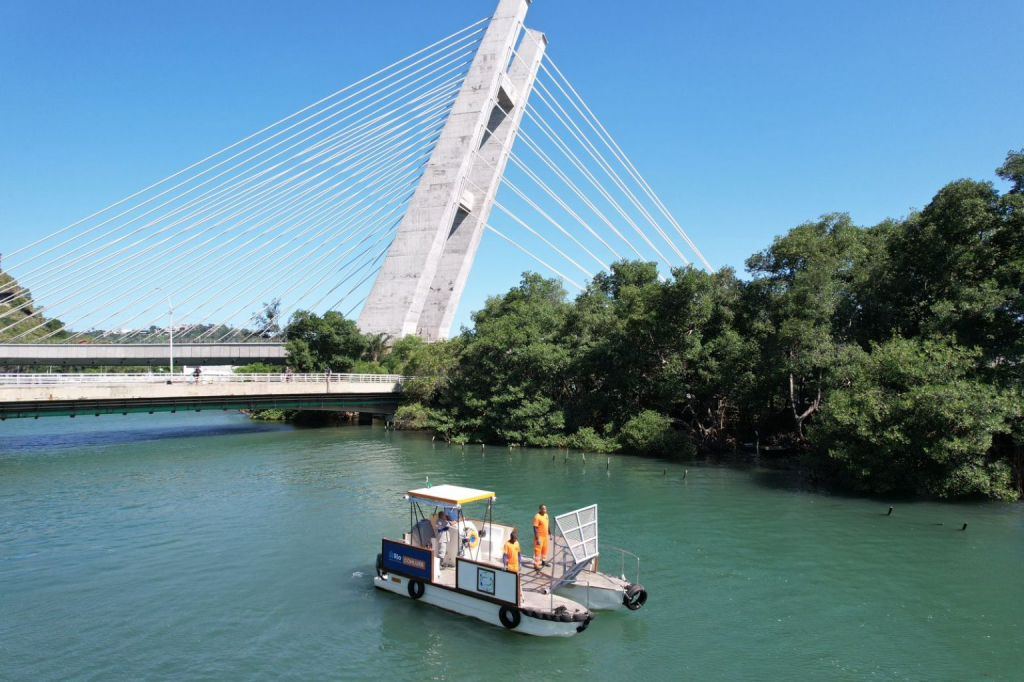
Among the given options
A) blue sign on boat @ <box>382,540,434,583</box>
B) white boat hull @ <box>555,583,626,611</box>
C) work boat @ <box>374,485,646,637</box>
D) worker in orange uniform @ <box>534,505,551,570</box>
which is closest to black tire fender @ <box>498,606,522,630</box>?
work boat @ <box>374,485,646,637</box>

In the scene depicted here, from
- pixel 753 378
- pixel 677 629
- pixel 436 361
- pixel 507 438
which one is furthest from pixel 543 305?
pixel 677 629

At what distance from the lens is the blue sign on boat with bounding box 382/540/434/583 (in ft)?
44.9

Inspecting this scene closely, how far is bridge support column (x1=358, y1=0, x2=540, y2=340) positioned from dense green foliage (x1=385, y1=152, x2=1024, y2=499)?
20.7 ft

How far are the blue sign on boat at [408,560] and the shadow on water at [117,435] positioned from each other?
109 feet

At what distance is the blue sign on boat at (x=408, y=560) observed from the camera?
1368cm

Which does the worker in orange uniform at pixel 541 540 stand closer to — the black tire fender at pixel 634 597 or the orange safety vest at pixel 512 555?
the orange safety vest at pixel 512 555

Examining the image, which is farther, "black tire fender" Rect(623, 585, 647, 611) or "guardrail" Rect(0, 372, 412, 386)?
"guardrail" Rect(0, 372, 412, 386)

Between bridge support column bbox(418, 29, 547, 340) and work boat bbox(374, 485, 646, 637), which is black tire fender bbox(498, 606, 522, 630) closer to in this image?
work boat bbox(374, 485, 646, 637)

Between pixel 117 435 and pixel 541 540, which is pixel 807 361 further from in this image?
pixel 117 435

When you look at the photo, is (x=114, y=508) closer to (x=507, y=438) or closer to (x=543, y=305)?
(x=507, y=438)

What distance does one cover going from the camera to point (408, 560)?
45.9 ft

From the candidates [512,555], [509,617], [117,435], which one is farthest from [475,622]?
[117,435]

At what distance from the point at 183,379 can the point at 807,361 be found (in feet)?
114

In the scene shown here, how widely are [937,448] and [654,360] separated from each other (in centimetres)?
1607
